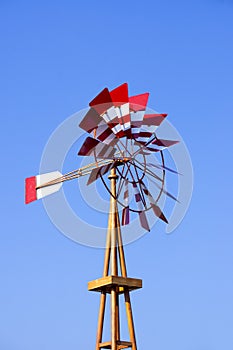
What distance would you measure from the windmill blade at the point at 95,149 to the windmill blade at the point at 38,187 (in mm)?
1156

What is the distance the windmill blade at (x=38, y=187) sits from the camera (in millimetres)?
10812

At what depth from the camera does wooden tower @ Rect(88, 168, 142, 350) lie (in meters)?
9.58

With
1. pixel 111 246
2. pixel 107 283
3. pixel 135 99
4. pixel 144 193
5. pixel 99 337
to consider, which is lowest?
pixel 99 337

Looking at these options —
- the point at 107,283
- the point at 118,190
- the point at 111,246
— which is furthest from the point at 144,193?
the point at 107,283

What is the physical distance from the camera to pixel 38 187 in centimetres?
1095

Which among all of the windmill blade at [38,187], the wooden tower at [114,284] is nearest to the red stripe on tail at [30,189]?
the windmill blade at [38,187]

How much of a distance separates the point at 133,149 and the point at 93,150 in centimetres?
86

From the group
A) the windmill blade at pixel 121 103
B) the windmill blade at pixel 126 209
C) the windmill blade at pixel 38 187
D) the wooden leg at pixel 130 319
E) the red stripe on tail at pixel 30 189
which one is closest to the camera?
the wooden leg at pixel 130 319

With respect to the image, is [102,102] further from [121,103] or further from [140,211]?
[140,211]

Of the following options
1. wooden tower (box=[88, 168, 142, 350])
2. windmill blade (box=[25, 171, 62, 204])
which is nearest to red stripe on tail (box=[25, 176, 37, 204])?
windmill blade (box=[25, 171, 62, 204])

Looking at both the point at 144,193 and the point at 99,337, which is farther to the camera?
the point at 144,193

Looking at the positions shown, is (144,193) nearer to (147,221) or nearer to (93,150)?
(147,221)

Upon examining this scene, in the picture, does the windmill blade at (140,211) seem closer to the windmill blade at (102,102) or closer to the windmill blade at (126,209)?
the windmill blade at (126,209)

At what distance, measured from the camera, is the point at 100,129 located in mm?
9969
